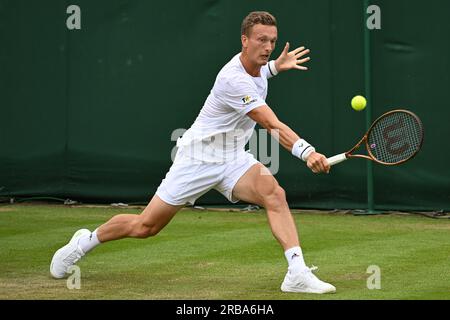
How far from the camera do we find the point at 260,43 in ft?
21.3

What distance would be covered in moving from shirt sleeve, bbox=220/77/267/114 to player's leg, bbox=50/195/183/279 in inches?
30.3

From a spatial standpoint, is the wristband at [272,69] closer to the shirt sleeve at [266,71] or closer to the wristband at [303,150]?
the shirt sleeve at [266,71]

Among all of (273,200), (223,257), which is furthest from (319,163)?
(223,257)

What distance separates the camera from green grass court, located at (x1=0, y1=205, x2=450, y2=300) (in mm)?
6395

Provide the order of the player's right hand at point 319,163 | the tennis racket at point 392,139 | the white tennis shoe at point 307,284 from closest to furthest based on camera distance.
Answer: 1. the player's right hand at point 319,163
2. the white tennis shoe at point 307,284
3. the tennis racket at point 392,139

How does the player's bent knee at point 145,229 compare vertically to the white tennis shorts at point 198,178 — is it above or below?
below

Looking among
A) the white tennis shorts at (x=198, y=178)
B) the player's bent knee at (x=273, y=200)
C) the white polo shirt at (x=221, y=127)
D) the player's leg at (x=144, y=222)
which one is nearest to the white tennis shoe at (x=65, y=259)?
the player's leg at (x=144, y=222)

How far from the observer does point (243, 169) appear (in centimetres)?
661

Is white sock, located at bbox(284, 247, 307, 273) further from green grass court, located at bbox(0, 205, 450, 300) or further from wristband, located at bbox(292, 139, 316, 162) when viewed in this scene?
wristband, located at bbox(292, 139, 316, 162)

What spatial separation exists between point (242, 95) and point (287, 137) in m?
0.41

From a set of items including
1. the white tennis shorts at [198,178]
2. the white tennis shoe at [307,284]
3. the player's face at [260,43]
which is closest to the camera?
the white tennis shoe at [307,284]

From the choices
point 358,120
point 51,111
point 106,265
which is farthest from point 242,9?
point 106,265

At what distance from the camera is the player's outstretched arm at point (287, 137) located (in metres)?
6.02

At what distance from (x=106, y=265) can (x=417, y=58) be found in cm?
445
